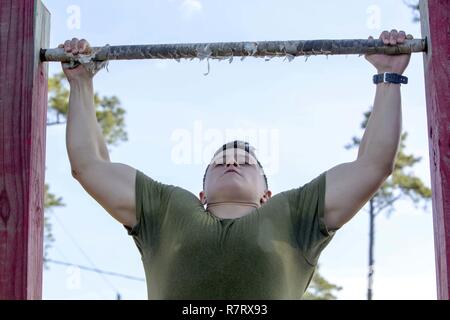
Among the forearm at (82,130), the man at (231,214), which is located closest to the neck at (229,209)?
the man at (231,214)

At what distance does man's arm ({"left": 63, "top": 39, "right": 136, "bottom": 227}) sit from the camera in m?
2.65

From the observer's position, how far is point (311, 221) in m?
2.56

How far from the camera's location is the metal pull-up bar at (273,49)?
8.41 ft

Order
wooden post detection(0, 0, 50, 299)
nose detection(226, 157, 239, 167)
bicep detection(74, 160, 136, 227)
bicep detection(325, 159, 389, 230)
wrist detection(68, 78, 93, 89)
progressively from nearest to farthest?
wooden post detection(0, 0, 50, 299)
bicep detection(325, 159, 389, 230)
bicep detection(74, 160, 136, 227)
wrist detection(68, 78, 93, 89)
nose detection(226, 157, 239, 167)

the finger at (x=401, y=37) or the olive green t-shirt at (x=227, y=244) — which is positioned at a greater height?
the finger at (x=401, y=37)

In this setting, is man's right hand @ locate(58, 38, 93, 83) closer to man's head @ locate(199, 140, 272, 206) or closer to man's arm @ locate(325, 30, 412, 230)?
man's head @ locate(199, 140, 272, 206)

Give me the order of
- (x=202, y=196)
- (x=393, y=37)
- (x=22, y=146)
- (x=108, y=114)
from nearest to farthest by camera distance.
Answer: (x=22, y=146) < (x=393, y=37) < (x=202, y=196) < (x=108, y=114)

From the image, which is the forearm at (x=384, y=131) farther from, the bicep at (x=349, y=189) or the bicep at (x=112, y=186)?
the bicep at (x=112, y=186)

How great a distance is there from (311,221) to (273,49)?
0.54 m

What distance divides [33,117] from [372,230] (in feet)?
46.3

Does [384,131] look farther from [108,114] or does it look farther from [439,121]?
[108,114]

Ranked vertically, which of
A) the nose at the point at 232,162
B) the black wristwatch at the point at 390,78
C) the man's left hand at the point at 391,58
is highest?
the man's left hand at the point at 391,58

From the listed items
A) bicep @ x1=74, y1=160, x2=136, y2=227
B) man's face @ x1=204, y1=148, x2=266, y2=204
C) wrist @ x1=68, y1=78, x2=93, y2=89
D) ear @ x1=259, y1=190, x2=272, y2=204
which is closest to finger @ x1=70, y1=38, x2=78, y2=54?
wrist @ x1=68, y1=78, x2=93, y2=89

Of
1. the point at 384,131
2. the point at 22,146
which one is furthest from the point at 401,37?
the point at 22,146
